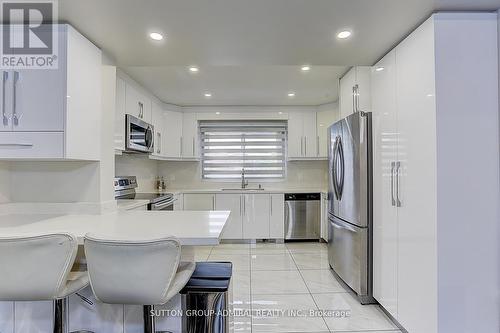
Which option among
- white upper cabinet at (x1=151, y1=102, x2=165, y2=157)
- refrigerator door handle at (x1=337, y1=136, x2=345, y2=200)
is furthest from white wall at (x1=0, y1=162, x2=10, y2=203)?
refrigerator door handle at (x1=337, y1=136, x2=345, y2=200)

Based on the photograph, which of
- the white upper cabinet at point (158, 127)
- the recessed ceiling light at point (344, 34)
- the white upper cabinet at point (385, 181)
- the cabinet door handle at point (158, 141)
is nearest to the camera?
the recessed ceiling light at point (344, 34)

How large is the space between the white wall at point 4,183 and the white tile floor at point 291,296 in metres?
1.98

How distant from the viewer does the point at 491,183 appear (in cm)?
173

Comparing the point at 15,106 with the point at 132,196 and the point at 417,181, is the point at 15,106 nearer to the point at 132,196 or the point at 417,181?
the point at 132,196

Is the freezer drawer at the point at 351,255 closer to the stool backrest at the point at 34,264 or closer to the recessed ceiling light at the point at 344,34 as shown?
the recessed ceiling light at the point at 344,34

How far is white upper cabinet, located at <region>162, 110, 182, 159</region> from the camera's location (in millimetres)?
4816

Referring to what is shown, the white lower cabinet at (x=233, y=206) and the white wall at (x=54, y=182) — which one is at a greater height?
the white wall at (x=54, y=182)

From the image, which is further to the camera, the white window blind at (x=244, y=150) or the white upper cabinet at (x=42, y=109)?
the white window blind at (x=244, y=150)

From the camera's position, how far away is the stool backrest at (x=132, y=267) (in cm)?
122

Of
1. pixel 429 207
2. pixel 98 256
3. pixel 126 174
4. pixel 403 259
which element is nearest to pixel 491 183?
pixel 429 207

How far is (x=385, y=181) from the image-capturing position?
234cm

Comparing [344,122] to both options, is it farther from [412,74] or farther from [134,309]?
[134,309]
